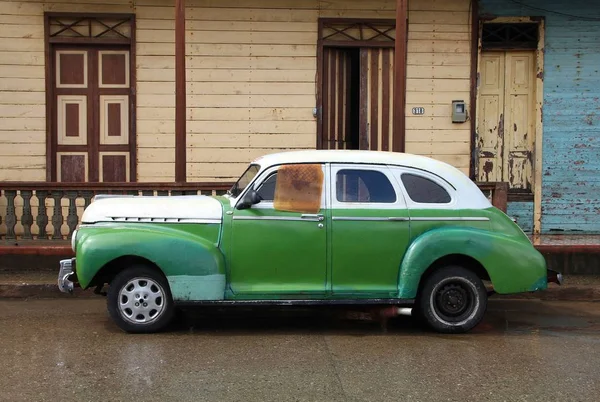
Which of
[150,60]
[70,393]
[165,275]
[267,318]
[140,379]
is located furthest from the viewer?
[150,60]

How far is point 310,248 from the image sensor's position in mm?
6805

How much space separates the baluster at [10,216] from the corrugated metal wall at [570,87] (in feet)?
25.6

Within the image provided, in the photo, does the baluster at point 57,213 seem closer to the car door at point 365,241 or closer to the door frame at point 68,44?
the door frame at point 68,44

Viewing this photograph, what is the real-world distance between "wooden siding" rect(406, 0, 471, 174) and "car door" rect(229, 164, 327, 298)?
5.59 metres

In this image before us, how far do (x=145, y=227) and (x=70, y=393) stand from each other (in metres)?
2.09

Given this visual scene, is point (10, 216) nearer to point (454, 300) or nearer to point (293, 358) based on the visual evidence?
point (293, 358)

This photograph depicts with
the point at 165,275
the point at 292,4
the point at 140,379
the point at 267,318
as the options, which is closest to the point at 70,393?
the point at 140,379

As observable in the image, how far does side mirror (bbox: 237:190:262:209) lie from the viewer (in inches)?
268

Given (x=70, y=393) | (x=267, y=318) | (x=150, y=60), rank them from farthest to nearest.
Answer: (x=150, y=60) → (x=267, y=318) → (x=70, y=393)

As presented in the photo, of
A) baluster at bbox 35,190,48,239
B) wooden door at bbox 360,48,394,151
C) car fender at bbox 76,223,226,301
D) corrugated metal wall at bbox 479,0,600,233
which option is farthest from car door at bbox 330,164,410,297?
corrugated metal wall at bbox 479,0,600,233

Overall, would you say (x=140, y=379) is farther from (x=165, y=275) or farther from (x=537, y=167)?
(x=537, y=167)

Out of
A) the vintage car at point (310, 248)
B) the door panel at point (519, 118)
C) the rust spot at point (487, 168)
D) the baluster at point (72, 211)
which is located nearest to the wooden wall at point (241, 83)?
the rust spot at point (487, 168)

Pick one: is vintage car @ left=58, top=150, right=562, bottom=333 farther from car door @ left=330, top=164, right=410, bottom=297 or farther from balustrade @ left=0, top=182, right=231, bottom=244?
balustrade @ left=0, top=182, right=231, bottom=244

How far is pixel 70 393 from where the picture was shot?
502 cm
